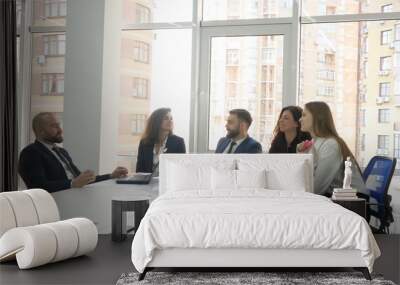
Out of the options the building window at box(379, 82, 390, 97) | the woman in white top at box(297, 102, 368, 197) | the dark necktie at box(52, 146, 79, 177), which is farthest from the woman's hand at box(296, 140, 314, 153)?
the dark necktie at box(52, 146, 79, 177)

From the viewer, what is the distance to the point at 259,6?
6730 mm

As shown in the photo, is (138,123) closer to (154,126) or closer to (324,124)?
(154,126)

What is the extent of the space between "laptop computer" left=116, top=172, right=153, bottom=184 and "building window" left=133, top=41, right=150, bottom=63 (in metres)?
1.45

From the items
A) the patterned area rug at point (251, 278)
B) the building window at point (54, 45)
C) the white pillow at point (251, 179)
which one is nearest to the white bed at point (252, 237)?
the patterned area rug at point (251, 278)

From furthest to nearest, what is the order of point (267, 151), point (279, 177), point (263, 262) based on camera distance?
point (267, 151) → point (279, 177) → point (263, 262)

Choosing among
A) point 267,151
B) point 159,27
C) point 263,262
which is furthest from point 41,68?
point 263,262

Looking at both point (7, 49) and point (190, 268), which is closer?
point (190, 268)

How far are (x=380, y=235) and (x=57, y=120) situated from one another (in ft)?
14.2

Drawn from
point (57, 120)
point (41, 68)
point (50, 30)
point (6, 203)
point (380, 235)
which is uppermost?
point (50, 30)

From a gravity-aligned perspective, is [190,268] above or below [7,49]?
below

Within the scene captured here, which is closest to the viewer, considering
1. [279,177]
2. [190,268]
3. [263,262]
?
[263,262]

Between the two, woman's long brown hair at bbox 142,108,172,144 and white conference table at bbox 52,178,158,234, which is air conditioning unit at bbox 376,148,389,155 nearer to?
woman's long brown hair at bbox 142,108,172,144

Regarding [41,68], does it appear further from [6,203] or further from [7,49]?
[6,203]

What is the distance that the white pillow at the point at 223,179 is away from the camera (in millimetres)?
5973
